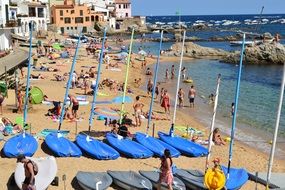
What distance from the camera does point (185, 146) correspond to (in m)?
19.9

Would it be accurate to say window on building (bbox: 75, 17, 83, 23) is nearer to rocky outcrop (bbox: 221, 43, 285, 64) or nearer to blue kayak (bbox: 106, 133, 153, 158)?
rocky outcrop (bbox: 221, 43, 285, 64)

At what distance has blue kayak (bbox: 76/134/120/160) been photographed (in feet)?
58.8

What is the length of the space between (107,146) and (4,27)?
35.1 metres

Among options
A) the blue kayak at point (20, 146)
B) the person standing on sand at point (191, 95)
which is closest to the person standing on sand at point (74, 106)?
the blue kayak at point (20, 146)

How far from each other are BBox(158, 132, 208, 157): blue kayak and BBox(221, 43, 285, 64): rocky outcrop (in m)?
45.5

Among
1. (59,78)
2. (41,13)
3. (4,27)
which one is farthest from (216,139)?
(41,13)

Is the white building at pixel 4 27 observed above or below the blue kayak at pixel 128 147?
above

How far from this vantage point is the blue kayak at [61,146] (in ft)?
58.6

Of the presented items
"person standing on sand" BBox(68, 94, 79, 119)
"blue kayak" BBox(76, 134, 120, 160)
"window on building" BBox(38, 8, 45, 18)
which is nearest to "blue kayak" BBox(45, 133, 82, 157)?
"blue kayak" BBox(76, 134, 120, 160)

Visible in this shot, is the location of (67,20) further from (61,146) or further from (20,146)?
(20,146)

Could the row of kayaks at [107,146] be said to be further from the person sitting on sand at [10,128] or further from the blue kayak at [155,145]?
the person sitting on sand at [10,128]

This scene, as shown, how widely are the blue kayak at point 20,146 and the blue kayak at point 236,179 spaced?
7.28 meters

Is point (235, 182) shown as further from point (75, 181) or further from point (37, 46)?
point (37, 46)

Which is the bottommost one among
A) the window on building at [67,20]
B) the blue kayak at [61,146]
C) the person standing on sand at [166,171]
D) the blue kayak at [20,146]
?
the blue kayak at [61,146]
